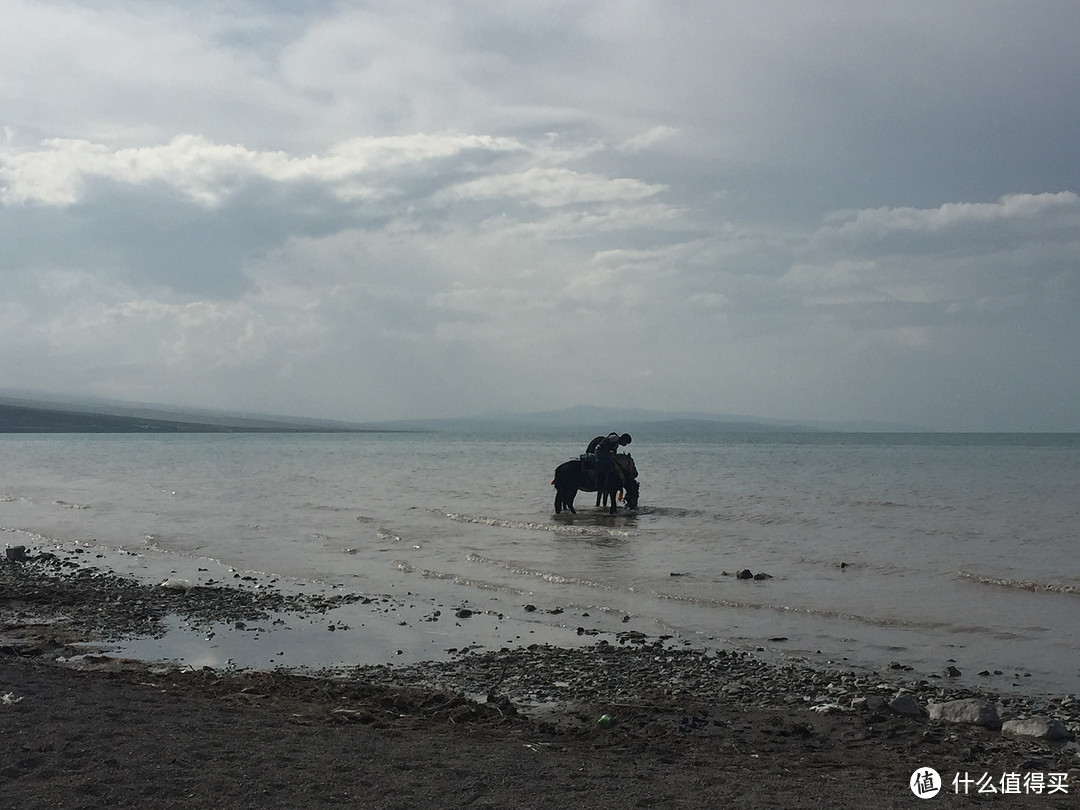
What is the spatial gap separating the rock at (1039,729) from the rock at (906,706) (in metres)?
0.66

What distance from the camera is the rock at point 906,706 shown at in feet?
25.8

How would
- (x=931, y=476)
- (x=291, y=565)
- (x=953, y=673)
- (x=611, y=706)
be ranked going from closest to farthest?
(x=611, y=706), (x=953, y=673), (x=291, y=565), (x=931, y=476)

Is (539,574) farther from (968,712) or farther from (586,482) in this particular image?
(586,482)

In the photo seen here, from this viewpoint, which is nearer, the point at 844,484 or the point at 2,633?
the point at 2,633

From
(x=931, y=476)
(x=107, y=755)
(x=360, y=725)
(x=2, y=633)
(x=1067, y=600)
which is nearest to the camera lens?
(x=107, y=755)

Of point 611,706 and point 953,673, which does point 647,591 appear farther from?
point 611,706

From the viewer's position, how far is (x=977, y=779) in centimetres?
639

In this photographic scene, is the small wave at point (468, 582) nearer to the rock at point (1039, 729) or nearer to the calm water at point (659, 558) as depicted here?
the calm water at point (659, 558)

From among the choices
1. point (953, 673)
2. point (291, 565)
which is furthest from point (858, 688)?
point (291, 565)

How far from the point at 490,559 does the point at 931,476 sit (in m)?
33.2

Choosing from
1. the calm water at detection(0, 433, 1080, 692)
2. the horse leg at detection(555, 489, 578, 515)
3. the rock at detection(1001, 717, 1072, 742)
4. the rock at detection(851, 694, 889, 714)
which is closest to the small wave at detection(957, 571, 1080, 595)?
the calm water at detection(0, 433, 1080, 692)

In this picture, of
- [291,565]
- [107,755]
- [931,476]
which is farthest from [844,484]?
[107,755]

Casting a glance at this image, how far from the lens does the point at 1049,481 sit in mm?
40156

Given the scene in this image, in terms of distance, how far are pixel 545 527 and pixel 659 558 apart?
556 cm
